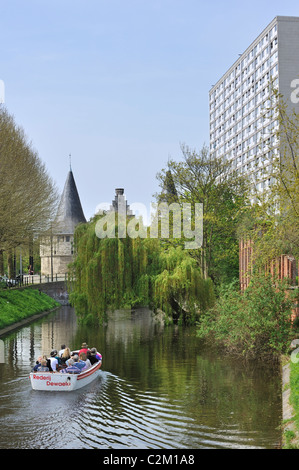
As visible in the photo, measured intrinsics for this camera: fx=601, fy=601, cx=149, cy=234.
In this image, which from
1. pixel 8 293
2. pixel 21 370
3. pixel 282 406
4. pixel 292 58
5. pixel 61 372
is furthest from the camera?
pixel 292 58

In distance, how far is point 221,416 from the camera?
18125 millimetres

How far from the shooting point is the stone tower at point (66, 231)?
9512 cm

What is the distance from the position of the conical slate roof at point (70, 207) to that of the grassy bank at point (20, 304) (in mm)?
28727

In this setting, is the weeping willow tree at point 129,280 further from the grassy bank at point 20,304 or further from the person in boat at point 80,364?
the person in boat at point 80,364

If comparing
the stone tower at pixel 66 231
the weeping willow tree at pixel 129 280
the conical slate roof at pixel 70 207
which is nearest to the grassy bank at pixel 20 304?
the weeping willow tree at pixel 129 280

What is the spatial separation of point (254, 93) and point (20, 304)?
65.6 metres

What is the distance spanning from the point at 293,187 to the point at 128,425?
11117 mm

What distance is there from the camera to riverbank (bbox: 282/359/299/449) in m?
14.7

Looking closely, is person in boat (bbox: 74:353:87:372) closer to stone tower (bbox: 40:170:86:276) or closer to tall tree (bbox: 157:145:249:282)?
tall tree (bbox: 157:145:249:282)

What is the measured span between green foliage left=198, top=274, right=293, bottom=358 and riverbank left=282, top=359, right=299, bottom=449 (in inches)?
132

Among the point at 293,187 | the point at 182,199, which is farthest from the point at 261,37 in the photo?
the point at 293,187

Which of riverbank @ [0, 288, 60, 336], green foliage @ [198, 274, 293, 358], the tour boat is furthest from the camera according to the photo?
riverbank @ [0, 288, 60, 336]

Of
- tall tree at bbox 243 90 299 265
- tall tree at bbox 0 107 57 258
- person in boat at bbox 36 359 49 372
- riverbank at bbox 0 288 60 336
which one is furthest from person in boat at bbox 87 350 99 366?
tall tree at bbox 0 107 57 258

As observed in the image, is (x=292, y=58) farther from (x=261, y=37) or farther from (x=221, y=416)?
(x=221, y=416)
